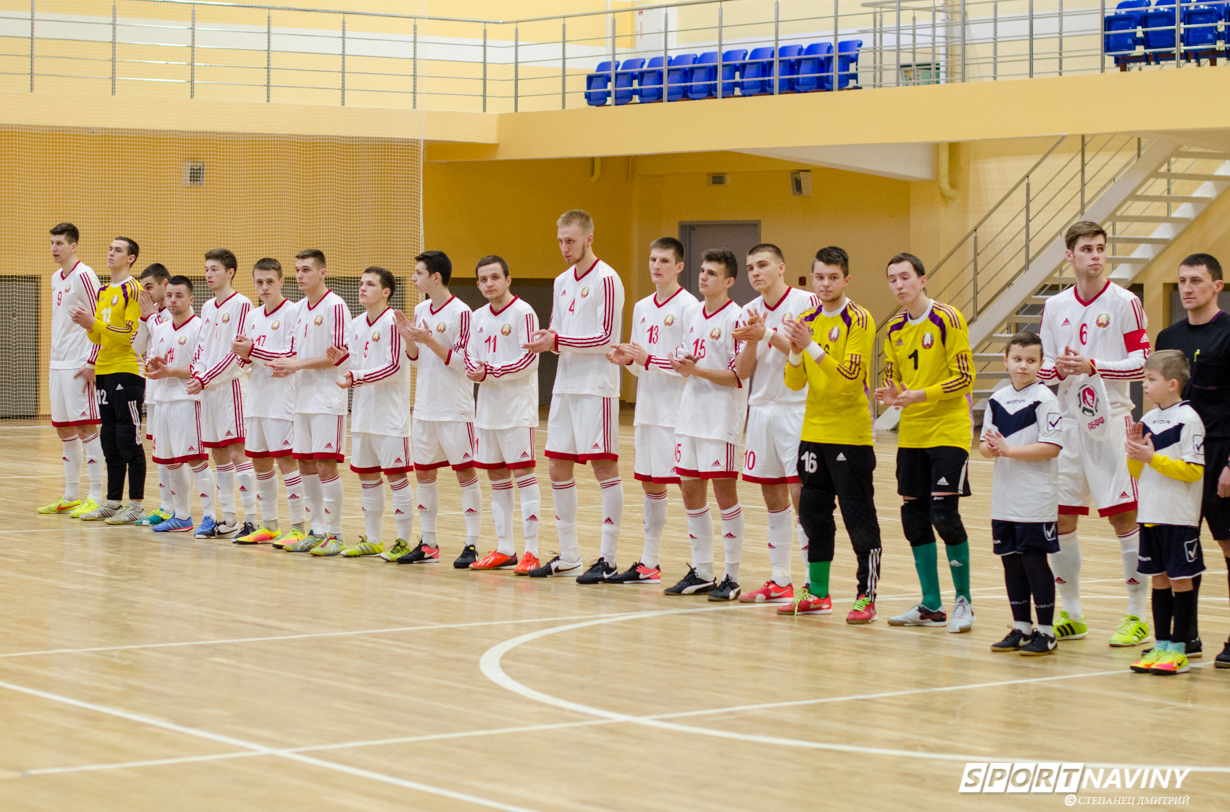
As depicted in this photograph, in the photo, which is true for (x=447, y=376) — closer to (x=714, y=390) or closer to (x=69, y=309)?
(x=714, y=390)

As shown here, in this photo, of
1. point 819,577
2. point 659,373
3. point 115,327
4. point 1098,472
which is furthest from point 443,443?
point 1098,472

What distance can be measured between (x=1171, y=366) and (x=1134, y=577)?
116 centimetres

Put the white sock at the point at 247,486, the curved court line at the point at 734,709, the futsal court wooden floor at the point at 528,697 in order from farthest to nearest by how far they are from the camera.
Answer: the white sock at the point at 247,486
the curved court line at the point at 734,709
the futsal court wooden floor at the point at 528,697

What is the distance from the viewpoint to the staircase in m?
17.4

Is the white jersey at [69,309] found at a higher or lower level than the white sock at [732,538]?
higher

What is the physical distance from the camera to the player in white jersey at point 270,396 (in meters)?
9.15

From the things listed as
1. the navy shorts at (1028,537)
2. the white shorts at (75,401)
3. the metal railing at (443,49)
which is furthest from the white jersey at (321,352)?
the metal railing at (443,49)

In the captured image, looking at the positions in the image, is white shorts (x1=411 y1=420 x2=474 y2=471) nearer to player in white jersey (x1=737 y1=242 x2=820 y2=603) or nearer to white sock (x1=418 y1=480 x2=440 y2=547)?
white sock (x1=418 y1=480 x2=440 y2=547)

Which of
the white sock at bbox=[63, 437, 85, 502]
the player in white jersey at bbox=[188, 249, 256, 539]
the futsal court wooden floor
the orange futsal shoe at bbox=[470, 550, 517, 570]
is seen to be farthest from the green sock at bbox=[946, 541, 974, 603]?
the white sock at bbox=[63, 437, 85, 502]

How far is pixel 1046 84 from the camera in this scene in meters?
15.3

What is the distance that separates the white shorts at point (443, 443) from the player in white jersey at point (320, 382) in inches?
21.4

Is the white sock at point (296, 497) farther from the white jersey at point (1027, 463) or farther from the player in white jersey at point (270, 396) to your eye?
the white jersey at point (1027, 463)

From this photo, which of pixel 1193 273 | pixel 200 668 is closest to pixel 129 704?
pixel 200 668

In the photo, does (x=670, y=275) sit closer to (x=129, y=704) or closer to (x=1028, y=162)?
(x=129, y=704)
